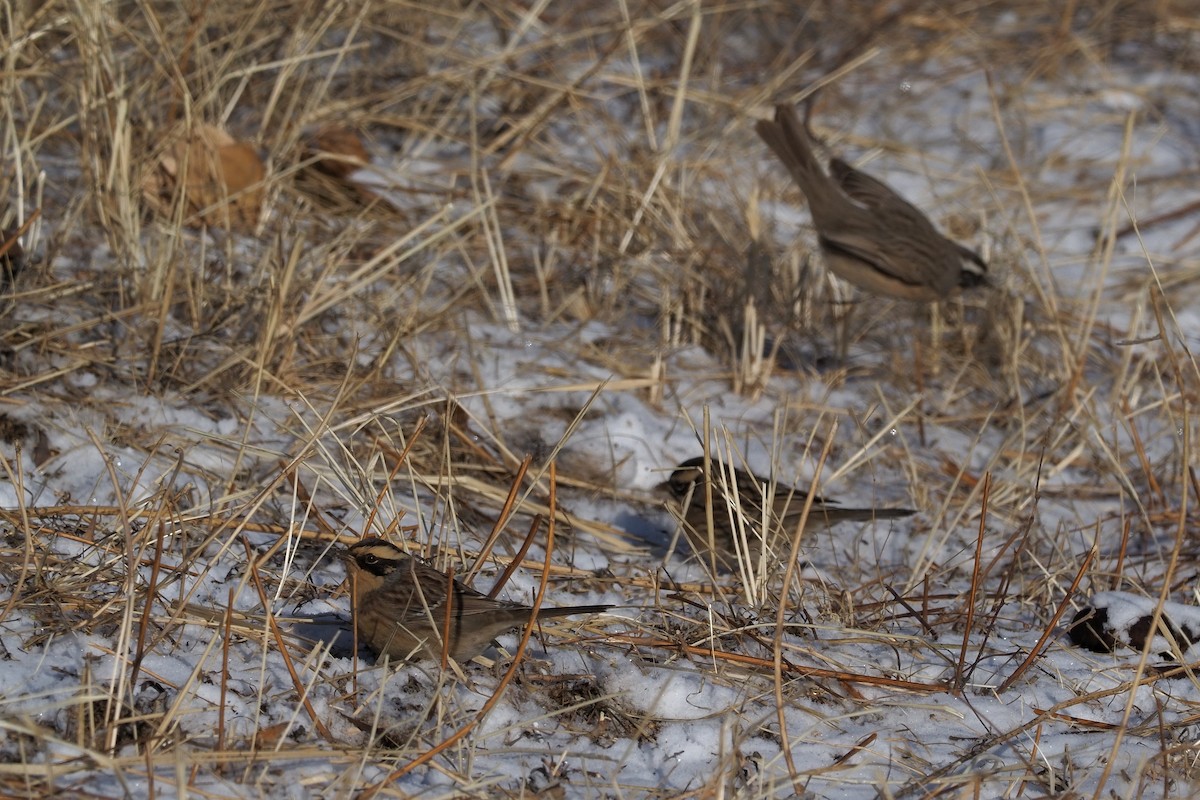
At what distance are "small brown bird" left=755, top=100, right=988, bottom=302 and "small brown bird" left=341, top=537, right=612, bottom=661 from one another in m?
3.22

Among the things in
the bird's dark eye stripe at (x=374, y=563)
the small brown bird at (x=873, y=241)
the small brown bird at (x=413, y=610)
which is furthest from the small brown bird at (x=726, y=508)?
the small brown bird at (x=873, y=241)

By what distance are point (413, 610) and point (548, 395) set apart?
1.98 metres

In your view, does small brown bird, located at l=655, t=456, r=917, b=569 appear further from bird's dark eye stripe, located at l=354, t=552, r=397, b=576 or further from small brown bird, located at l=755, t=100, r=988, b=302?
small brown bird, located at l=755, t=100, r=988, b=302

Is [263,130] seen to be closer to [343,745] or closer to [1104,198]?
[343,745]

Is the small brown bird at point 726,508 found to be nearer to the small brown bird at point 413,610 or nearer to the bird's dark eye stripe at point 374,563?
the small brown bird at point 413,610

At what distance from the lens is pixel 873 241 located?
→ 632 cm

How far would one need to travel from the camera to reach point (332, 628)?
3836 mm

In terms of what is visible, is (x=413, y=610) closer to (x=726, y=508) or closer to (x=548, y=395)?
(x=726, y=508)

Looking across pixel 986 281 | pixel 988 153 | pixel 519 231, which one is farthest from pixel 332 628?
pixel 988 153

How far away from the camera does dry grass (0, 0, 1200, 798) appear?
3354 mm

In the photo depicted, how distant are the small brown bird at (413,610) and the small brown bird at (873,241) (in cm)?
322

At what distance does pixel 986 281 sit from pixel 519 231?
7.88 ft

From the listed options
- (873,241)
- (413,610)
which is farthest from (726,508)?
(873,241)

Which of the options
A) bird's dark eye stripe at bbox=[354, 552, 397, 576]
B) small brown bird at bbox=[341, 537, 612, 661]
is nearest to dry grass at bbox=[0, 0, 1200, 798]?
small brown bird at bbox=[341, 537, 612, 661]
